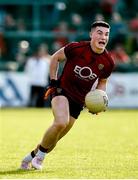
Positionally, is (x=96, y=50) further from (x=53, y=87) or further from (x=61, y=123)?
(x=61, y=123)

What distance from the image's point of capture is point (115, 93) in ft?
88.6

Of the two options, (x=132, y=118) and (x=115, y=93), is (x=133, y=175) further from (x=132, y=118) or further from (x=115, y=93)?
(x=115, y=93)

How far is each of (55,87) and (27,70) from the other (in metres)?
16.8

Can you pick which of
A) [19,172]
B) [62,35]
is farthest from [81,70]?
[62,35]

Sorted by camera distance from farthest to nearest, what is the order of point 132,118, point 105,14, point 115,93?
point 105,14
point 115,93
point 132,118

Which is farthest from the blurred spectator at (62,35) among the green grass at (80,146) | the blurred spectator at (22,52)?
the green grass at (80,146)

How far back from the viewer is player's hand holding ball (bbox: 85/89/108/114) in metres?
10.6

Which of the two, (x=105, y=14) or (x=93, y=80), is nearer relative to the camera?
(x=93, y=80)

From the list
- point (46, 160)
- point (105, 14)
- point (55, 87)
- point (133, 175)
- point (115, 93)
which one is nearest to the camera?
point (133, 175)

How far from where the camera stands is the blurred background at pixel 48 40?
2717cm

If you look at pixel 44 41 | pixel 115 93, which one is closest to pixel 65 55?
pixel 115 93

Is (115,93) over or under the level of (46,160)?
under

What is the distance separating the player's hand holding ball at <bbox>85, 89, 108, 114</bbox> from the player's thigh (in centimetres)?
31

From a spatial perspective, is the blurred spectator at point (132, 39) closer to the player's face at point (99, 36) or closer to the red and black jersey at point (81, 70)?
the red and black jersey at point (81, 70)
